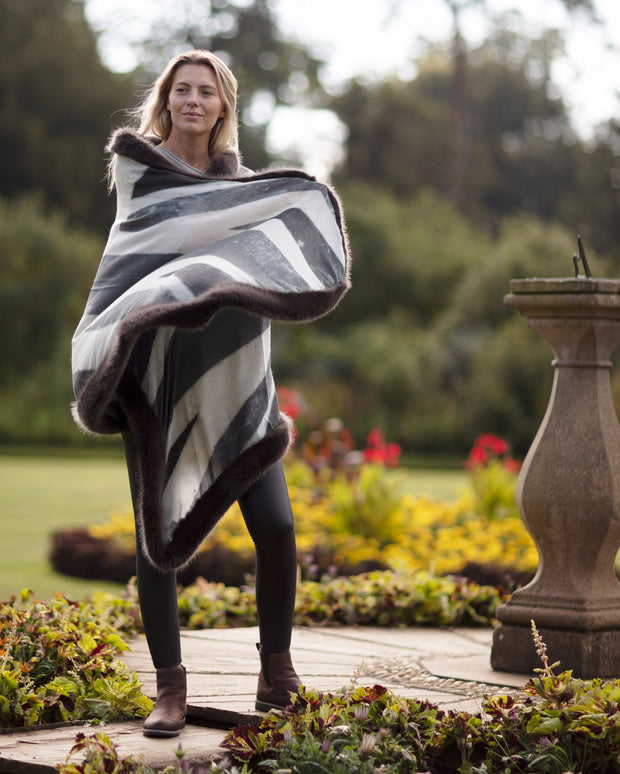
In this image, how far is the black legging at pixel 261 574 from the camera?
10.0 feet

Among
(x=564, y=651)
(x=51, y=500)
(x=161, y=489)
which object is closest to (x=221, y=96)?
(x=161, y=489)

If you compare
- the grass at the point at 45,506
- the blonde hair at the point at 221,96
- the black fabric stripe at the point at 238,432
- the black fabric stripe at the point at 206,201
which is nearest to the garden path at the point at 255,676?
the black fabric stripe at the point at 238,432

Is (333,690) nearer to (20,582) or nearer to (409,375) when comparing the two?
(20,582)

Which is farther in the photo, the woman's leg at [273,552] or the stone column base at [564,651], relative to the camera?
the stone column base at [564,651]

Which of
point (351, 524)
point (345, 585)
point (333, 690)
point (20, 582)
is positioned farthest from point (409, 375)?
point (333, 690)

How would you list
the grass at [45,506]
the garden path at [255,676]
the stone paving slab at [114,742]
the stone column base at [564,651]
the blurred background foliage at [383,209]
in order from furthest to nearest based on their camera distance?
the blurred background foliage at [383,209] < the grass at [45,506] < the stone column base at [564,651] < the garden path at [255,676] < the stone paving slab at [114,742]

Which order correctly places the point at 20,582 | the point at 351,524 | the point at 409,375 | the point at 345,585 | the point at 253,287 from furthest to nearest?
the point at 409,375 → the point at 351,524 → the point at 20,582 → the point at 345,585 → the point at 253,287

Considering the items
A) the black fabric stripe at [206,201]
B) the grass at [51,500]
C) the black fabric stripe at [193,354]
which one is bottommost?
the grass at [51,500]

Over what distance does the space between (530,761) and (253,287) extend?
1.27m

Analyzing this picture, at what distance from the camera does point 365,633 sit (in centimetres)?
487

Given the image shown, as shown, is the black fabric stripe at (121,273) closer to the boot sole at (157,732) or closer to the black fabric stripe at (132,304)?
the black fabric stripe at (132,304)

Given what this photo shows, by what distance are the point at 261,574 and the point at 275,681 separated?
29 centimetres

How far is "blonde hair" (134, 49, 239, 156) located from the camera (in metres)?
3.21

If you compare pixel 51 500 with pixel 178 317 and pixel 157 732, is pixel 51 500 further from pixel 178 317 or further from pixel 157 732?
pixel 178 317
